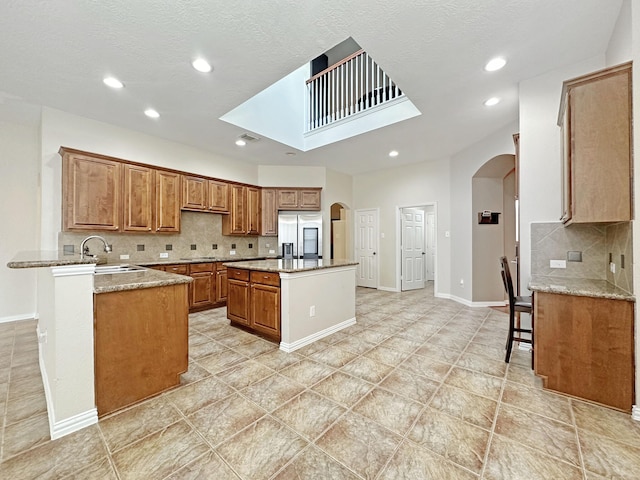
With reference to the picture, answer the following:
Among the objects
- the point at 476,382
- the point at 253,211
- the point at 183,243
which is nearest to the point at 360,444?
the point at 476,382

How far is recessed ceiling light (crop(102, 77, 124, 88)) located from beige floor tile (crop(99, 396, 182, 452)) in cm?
328

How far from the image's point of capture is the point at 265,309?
3.24 meters

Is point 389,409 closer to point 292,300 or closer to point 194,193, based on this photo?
point 292,300

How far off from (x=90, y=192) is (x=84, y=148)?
2.23 ft

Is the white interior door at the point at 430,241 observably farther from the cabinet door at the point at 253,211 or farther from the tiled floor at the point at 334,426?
the tiled floor at the point at 334,426

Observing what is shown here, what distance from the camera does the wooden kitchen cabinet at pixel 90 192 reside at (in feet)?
11.6

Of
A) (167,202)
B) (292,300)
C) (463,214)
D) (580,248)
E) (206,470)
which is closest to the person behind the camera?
(206,470)

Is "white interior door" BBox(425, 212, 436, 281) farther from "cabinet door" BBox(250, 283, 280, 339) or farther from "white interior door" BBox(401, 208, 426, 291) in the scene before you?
"cabinet door" BBox(250, 283, 280, 339)

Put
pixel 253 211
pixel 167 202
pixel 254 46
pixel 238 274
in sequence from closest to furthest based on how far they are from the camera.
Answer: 1. pixel 254 46
2. pixel 238 274
3. pixel 167 202
4. pixel 253 211

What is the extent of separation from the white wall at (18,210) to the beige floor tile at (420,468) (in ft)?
18.3

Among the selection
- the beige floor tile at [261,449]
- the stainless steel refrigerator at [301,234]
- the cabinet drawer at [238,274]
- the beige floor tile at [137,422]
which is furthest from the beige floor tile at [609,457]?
the stainless steel refrigerator at [301,234]

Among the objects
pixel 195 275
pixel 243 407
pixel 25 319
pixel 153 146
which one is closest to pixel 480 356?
pixel 243 407

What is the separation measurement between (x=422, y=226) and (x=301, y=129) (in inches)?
160

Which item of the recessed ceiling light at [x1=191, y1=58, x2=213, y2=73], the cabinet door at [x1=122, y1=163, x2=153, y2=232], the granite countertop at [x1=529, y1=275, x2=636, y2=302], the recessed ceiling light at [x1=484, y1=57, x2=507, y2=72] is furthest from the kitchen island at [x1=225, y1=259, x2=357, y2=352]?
the recessed ceiling light at [x1=484, y1=57, x2=507, y2=72]
